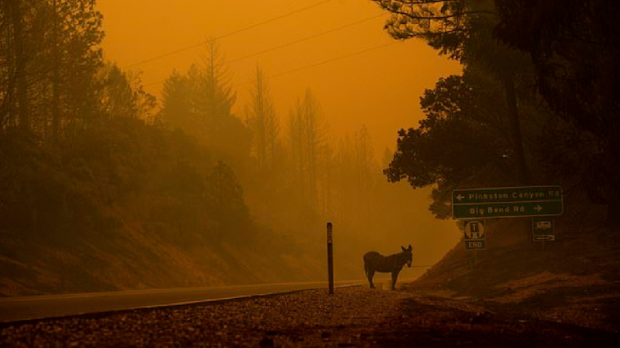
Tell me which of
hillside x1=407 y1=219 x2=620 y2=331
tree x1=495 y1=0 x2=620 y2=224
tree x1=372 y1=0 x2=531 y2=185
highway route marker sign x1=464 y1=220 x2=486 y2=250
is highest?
tree x1=372 y1=0 x2=531 y2=185

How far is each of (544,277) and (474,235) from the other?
3.42 m

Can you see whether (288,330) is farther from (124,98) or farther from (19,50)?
(124,98)

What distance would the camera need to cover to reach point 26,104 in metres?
34.3

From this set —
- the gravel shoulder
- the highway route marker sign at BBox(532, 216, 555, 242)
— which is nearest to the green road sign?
the highway route marker sign at BBox(532, 216, 555, 242)

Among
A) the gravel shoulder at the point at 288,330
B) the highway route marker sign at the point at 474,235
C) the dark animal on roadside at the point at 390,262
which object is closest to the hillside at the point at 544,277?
the highway route marker sign at the point at 474,235

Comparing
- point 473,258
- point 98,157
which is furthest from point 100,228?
point 473,258

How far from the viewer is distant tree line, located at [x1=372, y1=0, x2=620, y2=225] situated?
1482 cm

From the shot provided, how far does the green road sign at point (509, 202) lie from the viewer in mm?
26578

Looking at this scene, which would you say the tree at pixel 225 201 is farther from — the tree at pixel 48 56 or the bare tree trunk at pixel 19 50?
the bare tree trunk at pixel 19 50

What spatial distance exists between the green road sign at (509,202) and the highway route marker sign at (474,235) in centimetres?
41

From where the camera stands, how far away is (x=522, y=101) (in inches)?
1236

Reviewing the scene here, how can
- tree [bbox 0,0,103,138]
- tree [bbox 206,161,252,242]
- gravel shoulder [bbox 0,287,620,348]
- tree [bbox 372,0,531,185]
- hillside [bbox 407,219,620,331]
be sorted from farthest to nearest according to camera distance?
tree [bbox 206,161,252,242], tree [bbox 0,0,103,138], tree [bbox 372,0,531,185], hillside [bbox 407,219,620,331], gravel shoulder [bbox 0,287,620,348]

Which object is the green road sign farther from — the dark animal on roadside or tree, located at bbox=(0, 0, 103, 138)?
tree, located at bbox=(0, 0, 103, 138)

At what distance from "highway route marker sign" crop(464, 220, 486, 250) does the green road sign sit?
405mm
